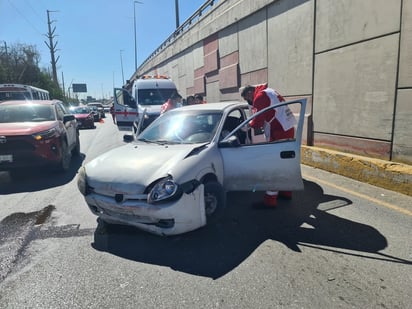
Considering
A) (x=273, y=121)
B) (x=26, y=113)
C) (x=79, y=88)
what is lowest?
(x=273, y=121)

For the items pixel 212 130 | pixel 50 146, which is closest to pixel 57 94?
pixel 50 146

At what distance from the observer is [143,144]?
4.44 m

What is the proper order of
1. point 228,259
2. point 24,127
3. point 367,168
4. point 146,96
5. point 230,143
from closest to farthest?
1. point 228,259
2. point 230,143
3. point 367,168
4. point 24,127
5. point 146,96

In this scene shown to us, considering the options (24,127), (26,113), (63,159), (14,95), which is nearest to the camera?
(24,127)

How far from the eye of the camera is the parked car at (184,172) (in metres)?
3.23

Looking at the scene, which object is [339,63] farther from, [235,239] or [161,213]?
[161,213]

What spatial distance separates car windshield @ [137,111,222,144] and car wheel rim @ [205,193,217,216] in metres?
0.79

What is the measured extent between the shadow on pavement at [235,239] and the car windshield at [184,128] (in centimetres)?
117

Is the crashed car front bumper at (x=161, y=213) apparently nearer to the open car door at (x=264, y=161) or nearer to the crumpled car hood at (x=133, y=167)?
the crumpled car hood at (x=133, y=167)

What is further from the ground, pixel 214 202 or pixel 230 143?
pixel 230 143

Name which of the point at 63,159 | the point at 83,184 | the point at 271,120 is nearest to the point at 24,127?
the point at 63,159

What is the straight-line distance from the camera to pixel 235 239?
354 centimetres

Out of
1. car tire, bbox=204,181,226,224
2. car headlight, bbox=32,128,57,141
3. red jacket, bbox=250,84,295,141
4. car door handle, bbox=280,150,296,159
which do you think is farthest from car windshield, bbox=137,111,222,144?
→ car headlight, bbox=32,128,57,141

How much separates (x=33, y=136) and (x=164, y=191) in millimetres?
4255
